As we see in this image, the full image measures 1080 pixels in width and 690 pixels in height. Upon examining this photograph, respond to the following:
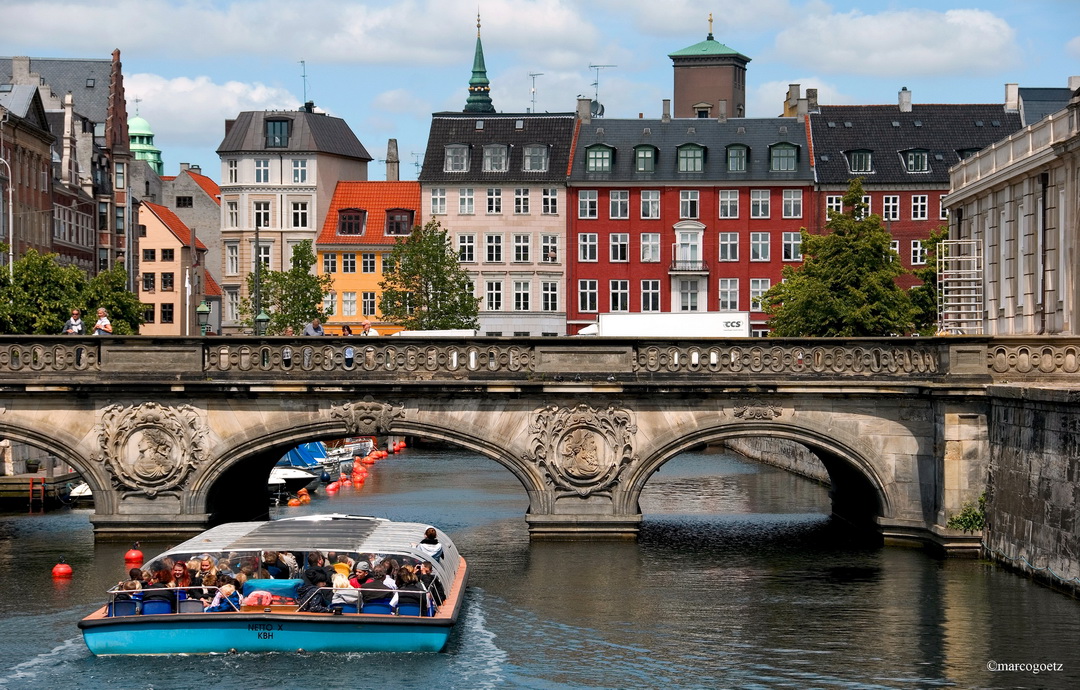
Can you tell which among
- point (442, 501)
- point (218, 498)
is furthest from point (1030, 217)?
point (218, 498)

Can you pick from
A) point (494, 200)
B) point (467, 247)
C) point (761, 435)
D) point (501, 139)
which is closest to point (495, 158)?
point (501, 139)

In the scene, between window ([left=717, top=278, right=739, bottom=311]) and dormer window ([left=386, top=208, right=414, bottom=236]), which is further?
dormer window ([left=386, top=208, right=414, bottom=236])

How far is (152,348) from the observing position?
138 ft

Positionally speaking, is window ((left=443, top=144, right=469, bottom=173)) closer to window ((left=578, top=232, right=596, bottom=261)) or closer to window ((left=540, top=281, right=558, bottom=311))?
window ((left=578, top=232, right=596, bottom=261))

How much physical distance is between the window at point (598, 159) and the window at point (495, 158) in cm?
520

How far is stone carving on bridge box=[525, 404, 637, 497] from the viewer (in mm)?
41812

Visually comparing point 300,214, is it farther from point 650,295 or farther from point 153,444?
point 153,444

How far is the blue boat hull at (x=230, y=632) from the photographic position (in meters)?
29.7

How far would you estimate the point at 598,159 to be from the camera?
100 metres

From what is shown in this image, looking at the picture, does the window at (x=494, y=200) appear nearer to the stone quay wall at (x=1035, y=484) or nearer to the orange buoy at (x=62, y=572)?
the stone quay wall at (x=1035, y=484)

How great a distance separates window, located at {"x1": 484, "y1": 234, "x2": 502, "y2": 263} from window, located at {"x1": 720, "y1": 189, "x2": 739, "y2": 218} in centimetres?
1372

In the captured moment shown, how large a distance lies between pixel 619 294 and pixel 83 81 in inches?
1469

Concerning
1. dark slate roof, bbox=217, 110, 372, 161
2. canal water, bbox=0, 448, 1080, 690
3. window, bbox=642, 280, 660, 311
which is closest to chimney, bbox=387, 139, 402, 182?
dark slate roof, bbox=217, 110, 372, 161

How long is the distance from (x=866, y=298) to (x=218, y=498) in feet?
127
